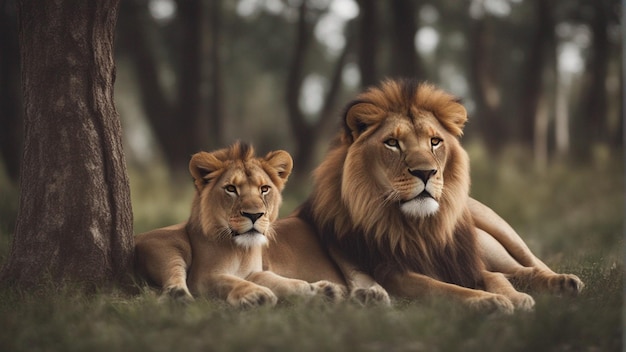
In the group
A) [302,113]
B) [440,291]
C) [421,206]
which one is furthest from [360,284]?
[302,113]

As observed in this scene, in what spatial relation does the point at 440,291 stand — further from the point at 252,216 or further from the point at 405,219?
the point at 252,216

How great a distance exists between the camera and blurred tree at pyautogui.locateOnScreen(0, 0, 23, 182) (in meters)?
10.1

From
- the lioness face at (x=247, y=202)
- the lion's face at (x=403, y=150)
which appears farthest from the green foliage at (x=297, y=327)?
the lion's face at (x=403, y=150)

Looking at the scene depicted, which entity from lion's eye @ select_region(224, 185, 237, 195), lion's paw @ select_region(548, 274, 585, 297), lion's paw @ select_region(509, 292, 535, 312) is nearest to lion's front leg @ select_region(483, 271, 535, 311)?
lion's paw @ select_region(509, 292, 535, 312)

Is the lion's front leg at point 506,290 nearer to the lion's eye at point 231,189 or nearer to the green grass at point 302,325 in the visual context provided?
the green grass at point 302,325

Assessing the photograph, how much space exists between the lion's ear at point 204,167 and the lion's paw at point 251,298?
0.87m

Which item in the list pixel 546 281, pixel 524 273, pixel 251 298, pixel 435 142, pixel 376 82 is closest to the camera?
pixel 251 298

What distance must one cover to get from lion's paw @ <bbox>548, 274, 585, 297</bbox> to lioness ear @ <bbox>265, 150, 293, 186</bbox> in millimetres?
1789

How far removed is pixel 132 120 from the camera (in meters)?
37.8

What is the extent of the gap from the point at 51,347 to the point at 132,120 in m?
34.8

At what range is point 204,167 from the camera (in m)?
5.15

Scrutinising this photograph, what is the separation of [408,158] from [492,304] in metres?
0.97

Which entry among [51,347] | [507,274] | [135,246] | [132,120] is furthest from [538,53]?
[132,120]

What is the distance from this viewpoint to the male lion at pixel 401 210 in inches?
196
